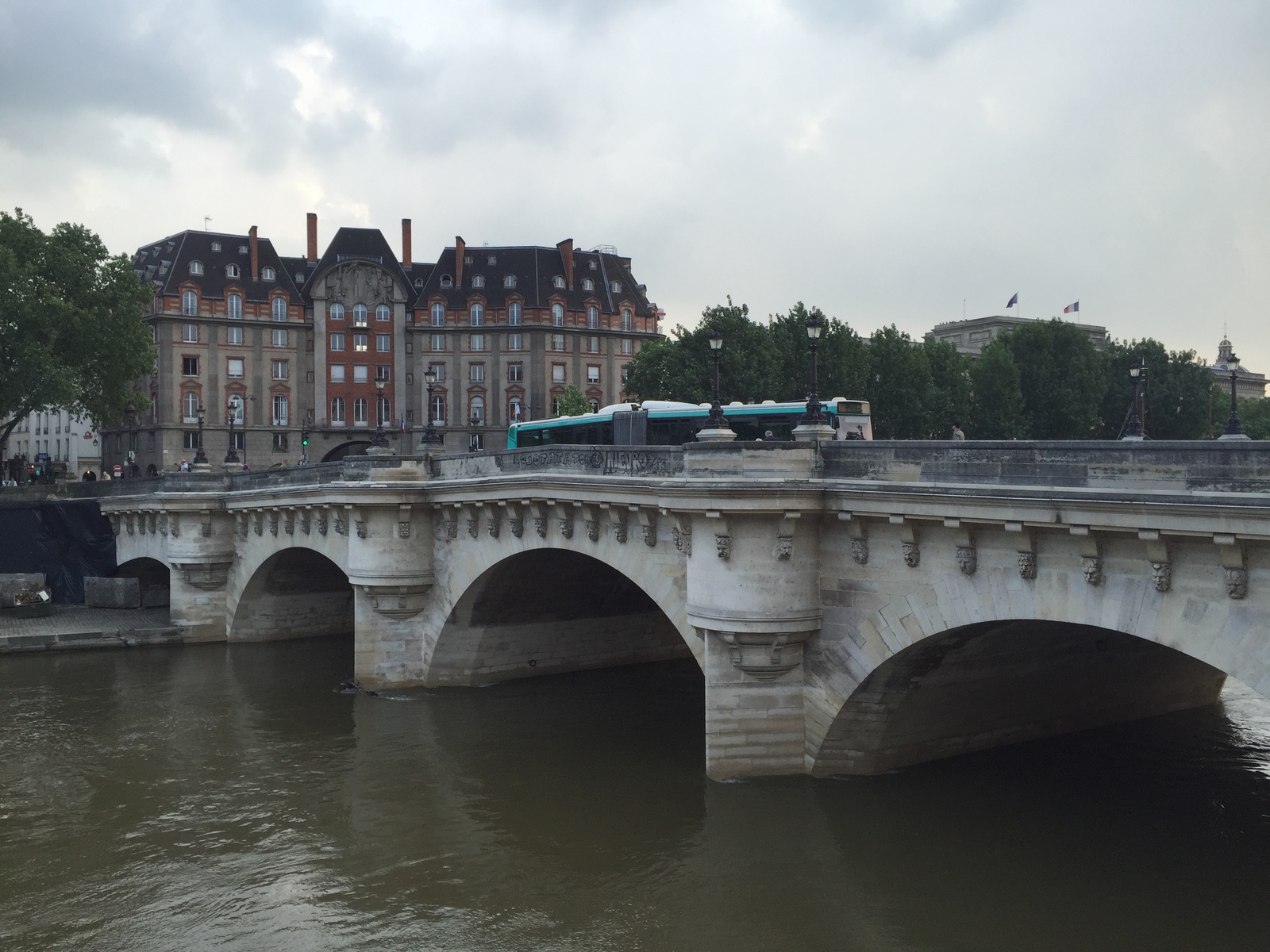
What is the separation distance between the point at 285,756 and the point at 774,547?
13329 mm

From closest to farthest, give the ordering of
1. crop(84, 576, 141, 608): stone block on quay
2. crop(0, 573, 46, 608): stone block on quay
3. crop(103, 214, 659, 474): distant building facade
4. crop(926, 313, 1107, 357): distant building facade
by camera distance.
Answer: crop(0, 573, 46, 608): stone block on quay, crop(84, 576, 141, 608): stone block on quay, crop(103, 214, 659, 474): distant building facade, crop(926, 313, 1107, 357): distant building facade

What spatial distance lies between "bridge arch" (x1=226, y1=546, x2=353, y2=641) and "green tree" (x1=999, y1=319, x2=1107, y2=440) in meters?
44.4

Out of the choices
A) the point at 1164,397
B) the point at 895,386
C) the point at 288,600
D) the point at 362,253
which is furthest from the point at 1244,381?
the point at 288,600

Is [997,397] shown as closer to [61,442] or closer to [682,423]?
[682,423]

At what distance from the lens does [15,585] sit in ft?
155

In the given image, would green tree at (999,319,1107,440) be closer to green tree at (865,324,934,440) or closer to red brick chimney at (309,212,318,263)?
green tree at (865,324,934,440)

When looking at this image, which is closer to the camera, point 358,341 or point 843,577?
point 843,577

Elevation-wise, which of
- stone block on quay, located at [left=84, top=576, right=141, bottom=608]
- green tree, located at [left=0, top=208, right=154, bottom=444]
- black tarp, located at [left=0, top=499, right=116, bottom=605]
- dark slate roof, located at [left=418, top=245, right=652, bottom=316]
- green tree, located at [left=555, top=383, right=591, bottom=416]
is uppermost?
dark slate roof, located at [left=418, top=245, right=652, bottom=316]

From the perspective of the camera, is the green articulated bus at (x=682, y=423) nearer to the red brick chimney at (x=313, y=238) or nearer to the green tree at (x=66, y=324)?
the green tree at (x=66, y=324)

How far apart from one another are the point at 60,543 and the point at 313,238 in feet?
140

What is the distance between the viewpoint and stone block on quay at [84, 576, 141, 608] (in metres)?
48.4

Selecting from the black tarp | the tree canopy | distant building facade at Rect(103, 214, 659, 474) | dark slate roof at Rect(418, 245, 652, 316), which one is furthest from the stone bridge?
dark slate roof at Rect(418, 245, 652, 316)

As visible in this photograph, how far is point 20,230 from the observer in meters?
55.6

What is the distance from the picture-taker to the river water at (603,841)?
16.9 meters
